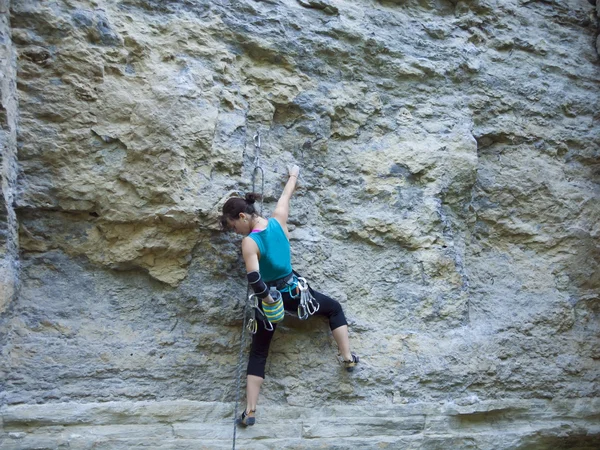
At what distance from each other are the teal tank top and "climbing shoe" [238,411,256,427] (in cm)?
71

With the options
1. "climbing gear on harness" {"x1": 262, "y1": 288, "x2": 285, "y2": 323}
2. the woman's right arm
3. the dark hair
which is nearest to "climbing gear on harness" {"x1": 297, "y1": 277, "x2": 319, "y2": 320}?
"climbing gear on harness" {"x1": 262, "y1": 288, "x2": 285, "y2": 323}

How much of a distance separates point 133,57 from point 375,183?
1605 millimetres

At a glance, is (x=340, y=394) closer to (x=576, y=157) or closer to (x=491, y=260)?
(x=491, y=260)

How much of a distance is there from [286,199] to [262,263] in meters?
0.44

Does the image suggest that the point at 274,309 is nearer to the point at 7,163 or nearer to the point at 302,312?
the point at 302,312

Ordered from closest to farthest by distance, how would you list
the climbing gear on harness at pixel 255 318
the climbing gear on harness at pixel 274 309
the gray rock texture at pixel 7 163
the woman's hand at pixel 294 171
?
the gray rock texture at pixel 7 163 < the climbing gear on harness at pixel 274 309 < the climbing gear on harness at pixel 255 318 < the woman's hand at pixel 294 171

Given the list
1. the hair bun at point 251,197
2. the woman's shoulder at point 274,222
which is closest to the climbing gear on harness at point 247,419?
the woman's shoulder at point 274,222

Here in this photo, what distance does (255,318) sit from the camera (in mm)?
3207

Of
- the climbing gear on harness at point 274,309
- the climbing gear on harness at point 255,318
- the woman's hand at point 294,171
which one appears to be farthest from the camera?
the woman's hand at point 294,171

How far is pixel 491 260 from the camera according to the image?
13.1ft

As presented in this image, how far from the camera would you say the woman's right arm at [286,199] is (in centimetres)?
332

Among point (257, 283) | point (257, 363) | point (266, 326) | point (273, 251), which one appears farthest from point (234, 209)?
point (257, 363)

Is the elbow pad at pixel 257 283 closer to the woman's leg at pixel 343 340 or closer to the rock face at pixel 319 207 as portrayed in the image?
the rock face at pixel 319 207

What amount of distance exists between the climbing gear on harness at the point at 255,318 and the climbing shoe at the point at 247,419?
0.43 m
